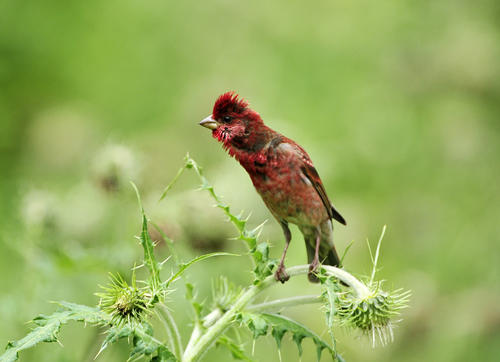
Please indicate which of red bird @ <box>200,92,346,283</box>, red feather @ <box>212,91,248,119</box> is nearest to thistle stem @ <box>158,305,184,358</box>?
red bird @ <box>200,92,346,283</box>

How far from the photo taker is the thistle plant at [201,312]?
2426 mm

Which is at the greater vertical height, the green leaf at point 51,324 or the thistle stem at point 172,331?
the thistle stem at point 172,331

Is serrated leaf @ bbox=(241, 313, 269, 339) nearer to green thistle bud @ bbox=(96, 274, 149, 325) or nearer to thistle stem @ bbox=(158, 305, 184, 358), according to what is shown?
thistle stem @ bbox=(158, 305, 184, 358)

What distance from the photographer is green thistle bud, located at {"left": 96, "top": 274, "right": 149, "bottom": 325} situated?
8.20 feet

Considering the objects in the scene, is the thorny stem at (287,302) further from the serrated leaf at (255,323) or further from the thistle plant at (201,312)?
the serrated leaf at (255,323)

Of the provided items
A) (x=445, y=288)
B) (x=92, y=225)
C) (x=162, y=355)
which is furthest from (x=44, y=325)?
(x=445, y=288)

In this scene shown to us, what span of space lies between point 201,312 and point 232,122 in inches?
48.6

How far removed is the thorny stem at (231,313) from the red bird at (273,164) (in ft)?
2.42

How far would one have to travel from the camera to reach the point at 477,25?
21.6 ft

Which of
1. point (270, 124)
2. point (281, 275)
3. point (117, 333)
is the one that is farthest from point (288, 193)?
point (270, 124)

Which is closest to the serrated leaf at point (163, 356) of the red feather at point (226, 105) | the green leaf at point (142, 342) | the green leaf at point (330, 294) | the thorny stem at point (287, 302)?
the green leaf at point (142, 342)

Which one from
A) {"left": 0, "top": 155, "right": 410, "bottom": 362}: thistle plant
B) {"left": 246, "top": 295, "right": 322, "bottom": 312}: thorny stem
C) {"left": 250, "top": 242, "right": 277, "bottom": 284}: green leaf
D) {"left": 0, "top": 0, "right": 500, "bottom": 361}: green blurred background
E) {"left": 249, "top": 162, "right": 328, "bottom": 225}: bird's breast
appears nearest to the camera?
{"left": 0, "top": 155, "right": 410, "bottom": 362}: thistle plant

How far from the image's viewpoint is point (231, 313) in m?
2.68

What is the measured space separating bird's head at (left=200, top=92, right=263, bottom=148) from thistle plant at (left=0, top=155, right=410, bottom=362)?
783 mm
